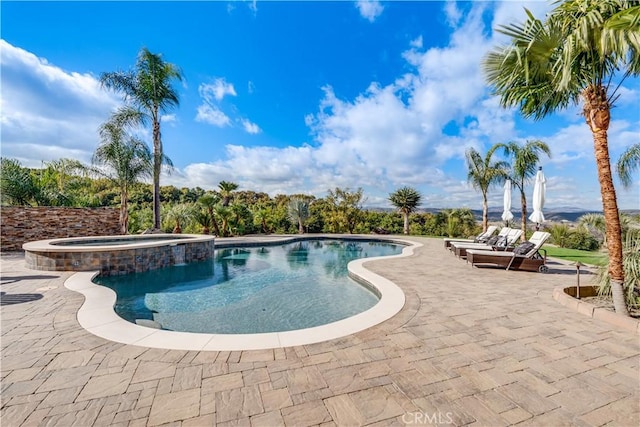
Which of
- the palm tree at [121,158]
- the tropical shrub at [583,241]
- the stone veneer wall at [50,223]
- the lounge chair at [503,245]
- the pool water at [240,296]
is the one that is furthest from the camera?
the tropical shrub at [583,241]

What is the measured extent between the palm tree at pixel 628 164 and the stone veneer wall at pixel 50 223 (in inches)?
911

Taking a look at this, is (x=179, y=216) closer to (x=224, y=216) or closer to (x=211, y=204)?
(x=211, y=204)

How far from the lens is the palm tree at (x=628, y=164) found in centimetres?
1000

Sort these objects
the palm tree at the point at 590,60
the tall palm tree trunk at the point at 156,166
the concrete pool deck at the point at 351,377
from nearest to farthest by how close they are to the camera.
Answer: the concrete pool deck at the point at 351,377 < the palm tree at the point at 590,60 < the tall palm tree trunk at the point at 156,166

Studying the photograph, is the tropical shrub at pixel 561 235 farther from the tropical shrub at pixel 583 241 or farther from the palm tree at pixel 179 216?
the palm tree at pixel 179 216

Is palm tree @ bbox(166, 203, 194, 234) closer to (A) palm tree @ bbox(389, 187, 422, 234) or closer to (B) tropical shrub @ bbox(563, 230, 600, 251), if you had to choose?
(A) palm tree @ bbox(389, 187, 422, 234)

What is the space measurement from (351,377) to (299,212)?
1838 cm

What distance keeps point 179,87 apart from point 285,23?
6558 millimetres

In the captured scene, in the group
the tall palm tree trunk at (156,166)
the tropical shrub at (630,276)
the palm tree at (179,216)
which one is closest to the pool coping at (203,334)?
the tropical shrub at (630,276)

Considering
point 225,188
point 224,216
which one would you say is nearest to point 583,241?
point 224,216

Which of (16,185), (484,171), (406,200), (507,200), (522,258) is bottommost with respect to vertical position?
(522,258)

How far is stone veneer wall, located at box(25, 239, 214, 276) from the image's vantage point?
22.4 ft

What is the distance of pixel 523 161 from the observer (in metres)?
12.2

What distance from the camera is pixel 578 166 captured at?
9688 mm
